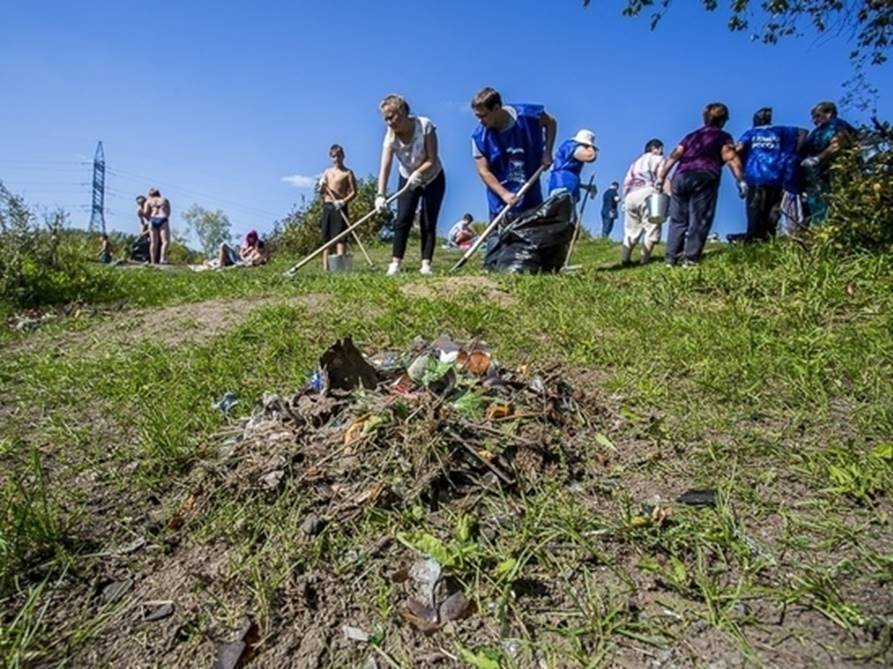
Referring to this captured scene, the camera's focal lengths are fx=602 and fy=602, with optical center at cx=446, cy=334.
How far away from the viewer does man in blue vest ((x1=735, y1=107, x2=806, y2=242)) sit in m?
6.84

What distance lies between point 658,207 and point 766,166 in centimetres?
123

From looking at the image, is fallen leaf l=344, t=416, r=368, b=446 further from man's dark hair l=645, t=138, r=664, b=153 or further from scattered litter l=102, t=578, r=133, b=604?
man's dark hair l=645, t=138, r=664, b=153

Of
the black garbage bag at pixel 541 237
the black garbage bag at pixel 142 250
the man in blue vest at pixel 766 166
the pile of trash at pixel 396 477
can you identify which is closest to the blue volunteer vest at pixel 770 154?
the man in blue vest at pixel 766 166

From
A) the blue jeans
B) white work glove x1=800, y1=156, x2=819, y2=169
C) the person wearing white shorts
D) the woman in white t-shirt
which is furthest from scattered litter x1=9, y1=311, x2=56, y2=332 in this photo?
white work glove x1=800, y1=156, x2=819, y2=169

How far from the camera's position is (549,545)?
1.45m

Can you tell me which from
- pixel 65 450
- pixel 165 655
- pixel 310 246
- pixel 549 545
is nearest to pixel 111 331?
pixel 65 450

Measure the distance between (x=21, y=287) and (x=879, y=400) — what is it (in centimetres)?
691

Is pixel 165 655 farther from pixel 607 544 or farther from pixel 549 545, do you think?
pixel 607 544

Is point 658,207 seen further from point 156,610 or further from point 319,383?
point 156,610

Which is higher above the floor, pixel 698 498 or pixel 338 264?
pixel 338 264

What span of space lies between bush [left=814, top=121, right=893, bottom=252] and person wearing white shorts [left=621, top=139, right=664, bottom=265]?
291cm

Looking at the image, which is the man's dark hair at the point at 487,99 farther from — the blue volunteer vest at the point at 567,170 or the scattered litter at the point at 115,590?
the scattered litter at the point at 115,590

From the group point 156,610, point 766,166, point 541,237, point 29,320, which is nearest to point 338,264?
point 541,237

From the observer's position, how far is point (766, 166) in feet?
22.6
